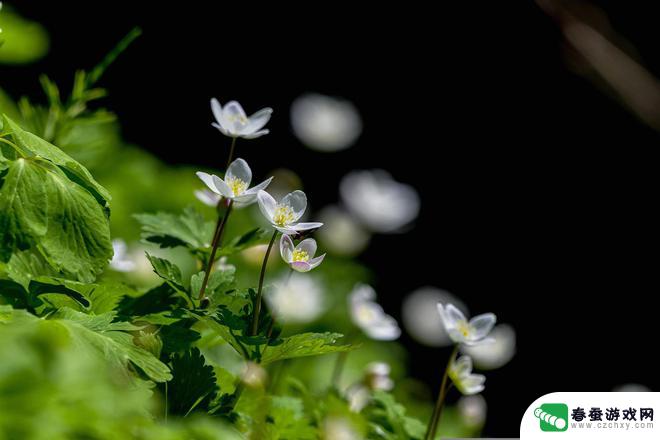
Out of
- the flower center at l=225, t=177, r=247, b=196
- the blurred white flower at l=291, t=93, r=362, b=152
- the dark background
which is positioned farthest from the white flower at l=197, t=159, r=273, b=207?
the dark background

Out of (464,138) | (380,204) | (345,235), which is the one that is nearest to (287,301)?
(345,235)

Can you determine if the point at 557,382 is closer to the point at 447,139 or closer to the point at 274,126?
the point at 447,139

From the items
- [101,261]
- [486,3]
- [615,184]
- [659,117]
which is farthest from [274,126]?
[101,261]

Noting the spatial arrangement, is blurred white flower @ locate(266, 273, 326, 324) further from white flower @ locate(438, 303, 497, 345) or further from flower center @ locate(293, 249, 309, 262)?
white flower @ locate(438, 303, 497, 345)

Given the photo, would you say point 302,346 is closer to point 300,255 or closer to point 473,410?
point 300,255

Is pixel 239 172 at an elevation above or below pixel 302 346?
above

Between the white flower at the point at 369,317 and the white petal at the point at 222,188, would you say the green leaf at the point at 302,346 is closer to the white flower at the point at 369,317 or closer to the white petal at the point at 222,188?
the white petal at the point at 222,188
